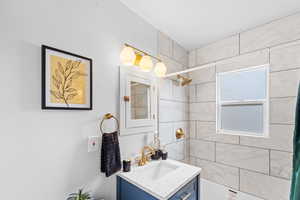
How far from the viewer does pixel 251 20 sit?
5.52ft

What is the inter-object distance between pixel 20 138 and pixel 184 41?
6.87ft

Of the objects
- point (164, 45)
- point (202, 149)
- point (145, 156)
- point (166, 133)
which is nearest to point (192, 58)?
point (164, 45)

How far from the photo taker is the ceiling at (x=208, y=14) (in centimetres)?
143

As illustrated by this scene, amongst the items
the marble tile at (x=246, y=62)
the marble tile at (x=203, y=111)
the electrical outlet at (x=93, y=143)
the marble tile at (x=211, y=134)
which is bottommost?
the marble tile at (x=211, y=134)

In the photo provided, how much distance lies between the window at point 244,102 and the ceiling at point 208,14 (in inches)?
21.7

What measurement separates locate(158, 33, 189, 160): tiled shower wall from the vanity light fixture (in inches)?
8.8

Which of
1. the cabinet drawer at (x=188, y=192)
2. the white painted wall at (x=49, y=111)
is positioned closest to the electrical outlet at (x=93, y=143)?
the white painted wall at (x=49, y=111)

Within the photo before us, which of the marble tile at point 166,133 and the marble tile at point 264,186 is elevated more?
the marble tile at point 166,133

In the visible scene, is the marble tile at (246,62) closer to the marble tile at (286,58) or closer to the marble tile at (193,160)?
the marble tile at (286,58)

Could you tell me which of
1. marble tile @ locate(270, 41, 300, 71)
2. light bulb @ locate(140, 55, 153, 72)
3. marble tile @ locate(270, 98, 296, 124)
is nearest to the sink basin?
light bulb @ locate(140, 55, 153, 72)

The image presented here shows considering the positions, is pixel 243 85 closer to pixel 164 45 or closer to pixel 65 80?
pixel 164 45

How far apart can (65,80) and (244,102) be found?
2051 millimetres

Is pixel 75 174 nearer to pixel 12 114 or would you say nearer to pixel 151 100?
pixel 12 114

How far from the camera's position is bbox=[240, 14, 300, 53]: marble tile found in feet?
5.13
